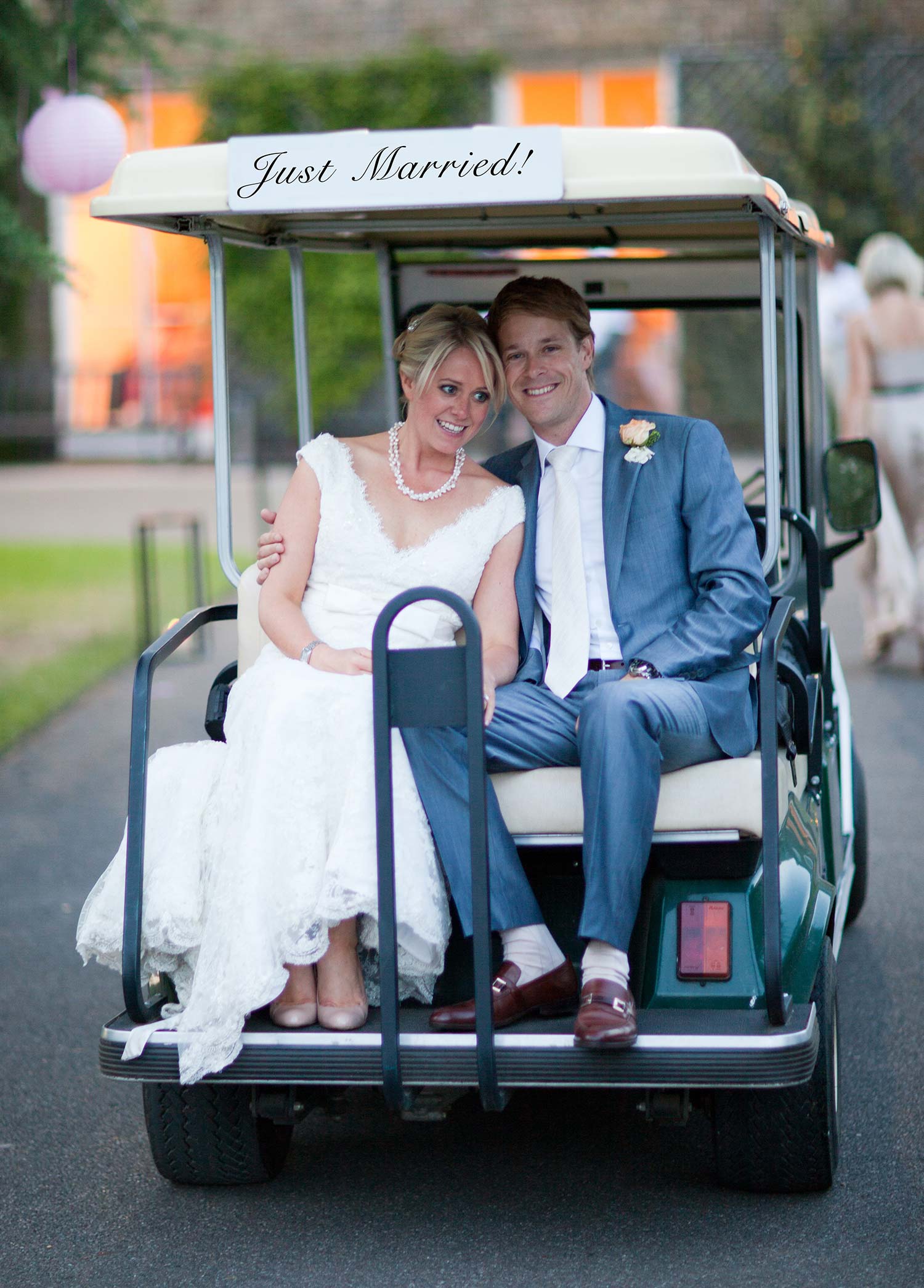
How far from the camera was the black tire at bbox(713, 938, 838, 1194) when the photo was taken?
3018 mm

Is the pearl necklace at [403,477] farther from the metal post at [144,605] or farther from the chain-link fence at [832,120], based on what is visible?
the chain-link fence at [832,120]

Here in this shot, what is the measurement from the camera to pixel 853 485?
4223mm

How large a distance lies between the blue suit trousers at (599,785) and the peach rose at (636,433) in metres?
0.62

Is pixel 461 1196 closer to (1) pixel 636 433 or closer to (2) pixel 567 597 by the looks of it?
(2) pixel 567 597

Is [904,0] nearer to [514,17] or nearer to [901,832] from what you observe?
[514,17]

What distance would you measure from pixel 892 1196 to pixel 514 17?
54.1ft

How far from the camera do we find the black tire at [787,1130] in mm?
3018

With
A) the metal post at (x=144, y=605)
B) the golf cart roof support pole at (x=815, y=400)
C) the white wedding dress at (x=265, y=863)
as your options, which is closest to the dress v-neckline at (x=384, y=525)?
the white wedding dress at (x=265, y=863)

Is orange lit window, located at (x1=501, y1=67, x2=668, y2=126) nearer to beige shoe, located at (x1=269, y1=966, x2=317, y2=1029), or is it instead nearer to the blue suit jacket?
the blue suit jacket

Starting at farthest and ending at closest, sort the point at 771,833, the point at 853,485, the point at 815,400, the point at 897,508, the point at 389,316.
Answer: the point at 897,508, the point at 389,316, the point at 815,400, the point at 853,485, the point at 771,833

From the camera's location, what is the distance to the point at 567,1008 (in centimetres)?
303

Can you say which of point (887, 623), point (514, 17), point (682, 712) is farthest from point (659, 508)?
point (514, 17)

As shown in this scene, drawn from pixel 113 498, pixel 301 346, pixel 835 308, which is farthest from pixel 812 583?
pixel 113 498

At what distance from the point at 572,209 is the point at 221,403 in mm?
1005
